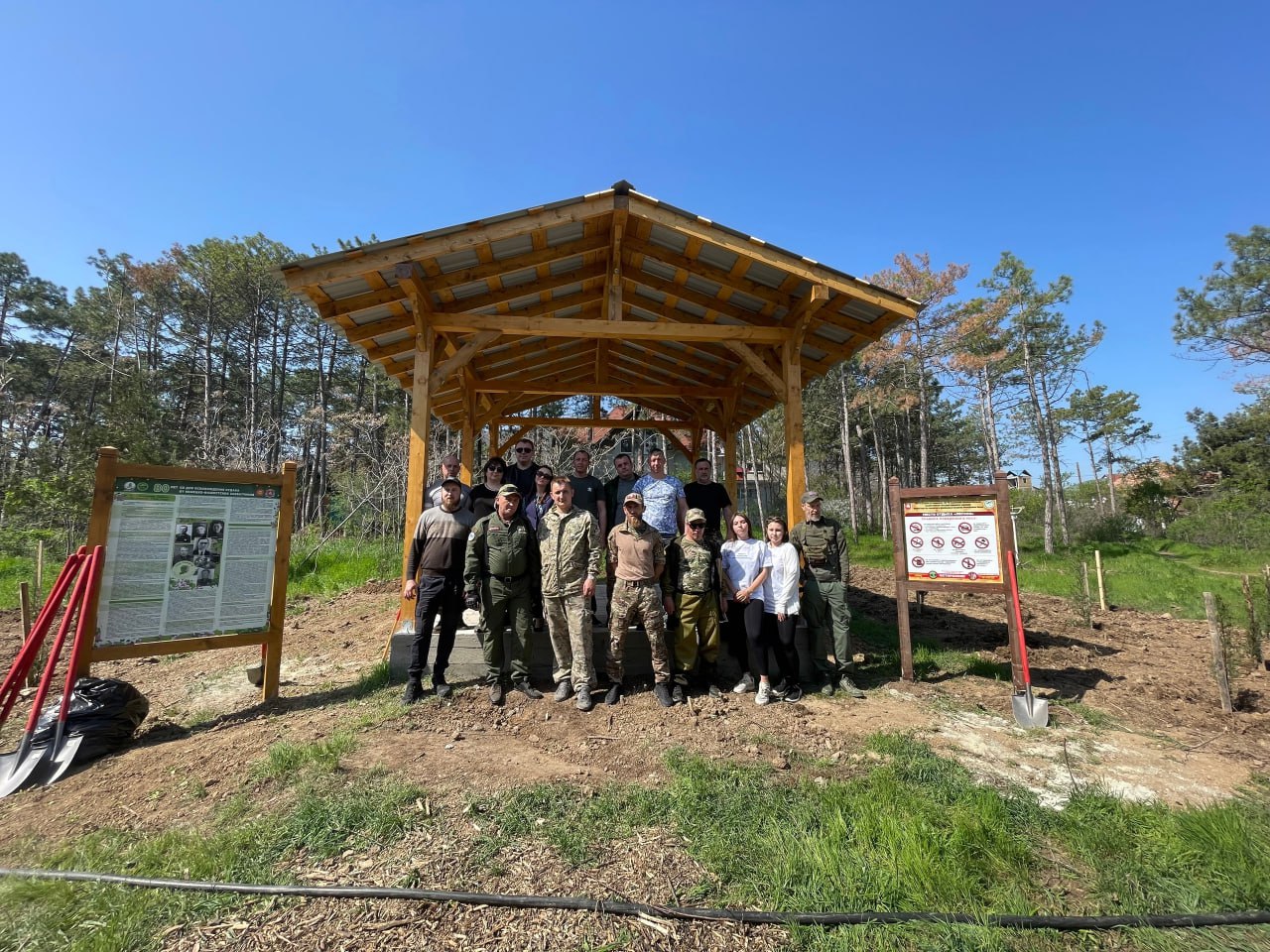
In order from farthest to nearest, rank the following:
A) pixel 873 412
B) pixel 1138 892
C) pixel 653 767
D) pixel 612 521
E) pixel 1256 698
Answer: pixel 873 412
pixel 612 521
pixel 1256 698
pixel 653 767
pixel 1138 892

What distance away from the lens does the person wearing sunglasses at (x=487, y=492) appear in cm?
498

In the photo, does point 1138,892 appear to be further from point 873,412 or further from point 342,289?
point 873,412

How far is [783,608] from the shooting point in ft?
14.4

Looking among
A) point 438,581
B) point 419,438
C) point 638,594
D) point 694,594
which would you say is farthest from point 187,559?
point 694,594

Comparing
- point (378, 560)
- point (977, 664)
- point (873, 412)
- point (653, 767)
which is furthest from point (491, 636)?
point (873, 412)

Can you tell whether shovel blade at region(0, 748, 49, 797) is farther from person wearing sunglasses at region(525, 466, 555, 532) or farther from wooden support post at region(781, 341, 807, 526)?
wooden support post at region(781, 341, 807, 526)

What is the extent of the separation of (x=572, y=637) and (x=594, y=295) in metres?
4.72

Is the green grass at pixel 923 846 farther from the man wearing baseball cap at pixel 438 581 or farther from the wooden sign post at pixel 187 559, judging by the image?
the wooden sign post at pixel 187 559

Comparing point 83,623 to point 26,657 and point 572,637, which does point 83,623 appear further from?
point 572,637

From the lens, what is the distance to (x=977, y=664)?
5340 mm

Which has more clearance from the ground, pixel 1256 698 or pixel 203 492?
pixel 203 492

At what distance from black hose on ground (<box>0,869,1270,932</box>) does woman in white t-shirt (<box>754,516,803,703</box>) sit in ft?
7.98

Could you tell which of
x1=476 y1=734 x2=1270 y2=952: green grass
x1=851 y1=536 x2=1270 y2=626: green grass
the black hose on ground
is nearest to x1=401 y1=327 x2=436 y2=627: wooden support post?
the black hose on ground

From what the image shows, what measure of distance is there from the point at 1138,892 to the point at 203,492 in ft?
19.6
